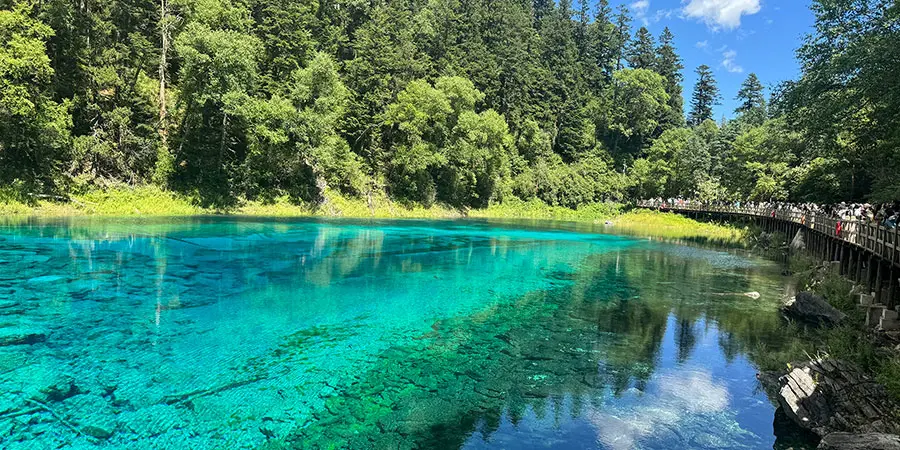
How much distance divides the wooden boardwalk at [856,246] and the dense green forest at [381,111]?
378cm

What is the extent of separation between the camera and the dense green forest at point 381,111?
95.5ft

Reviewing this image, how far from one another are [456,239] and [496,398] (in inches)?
1050

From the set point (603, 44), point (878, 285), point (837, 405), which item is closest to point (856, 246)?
point (878, 285)

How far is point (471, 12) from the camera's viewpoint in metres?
79.6

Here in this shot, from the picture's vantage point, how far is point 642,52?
107 meters

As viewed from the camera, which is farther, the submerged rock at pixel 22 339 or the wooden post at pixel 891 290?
the wooden post at pixel 891 290

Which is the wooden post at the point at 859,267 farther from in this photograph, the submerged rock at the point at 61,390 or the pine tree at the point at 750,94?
the pine tree at the point at 750,94

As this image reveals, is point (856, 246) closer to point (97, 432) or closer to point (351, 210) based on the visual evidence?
point (97, 432)

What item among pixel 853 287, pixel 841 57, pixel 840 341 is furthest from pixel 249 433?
pixel 841 57

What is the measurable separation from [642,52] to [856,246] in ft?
332

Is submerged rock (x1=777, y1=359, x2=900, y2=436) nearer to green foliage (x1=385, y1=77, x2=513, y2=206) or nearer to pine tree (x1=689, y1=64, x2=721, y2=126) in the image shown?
green foliage (x1=385, y1=77, x2=513, y2=206)

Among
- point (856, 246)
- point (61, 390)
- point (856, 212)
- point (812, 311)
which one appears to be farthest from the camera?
point (856, 212)

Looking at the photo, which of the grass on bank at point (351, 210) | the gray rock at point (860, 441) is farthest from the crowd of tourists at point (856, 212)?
the gray rock at point (860, 441)

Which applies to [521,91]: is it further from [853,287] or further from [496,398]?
[496,398]
